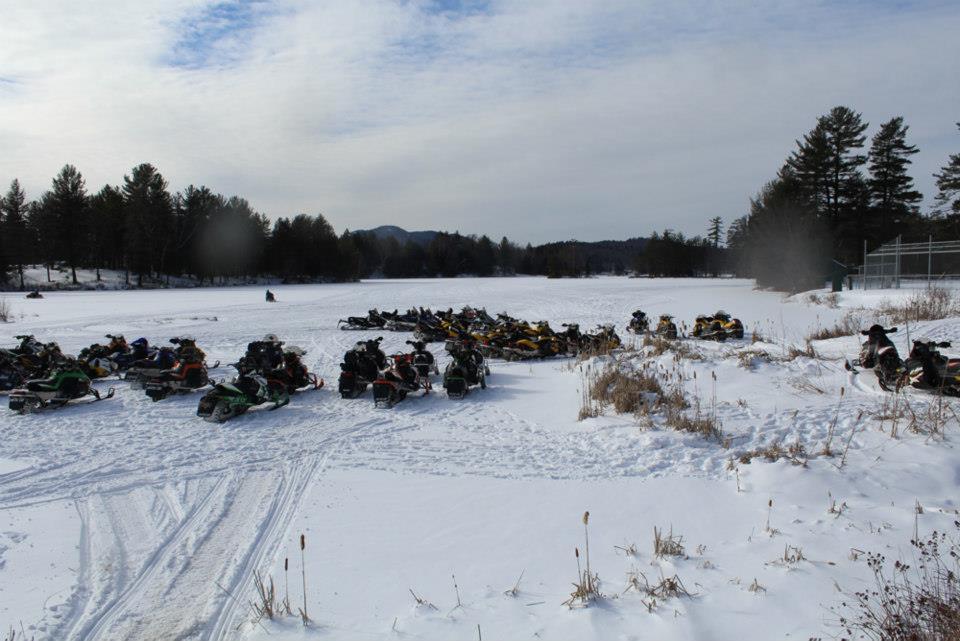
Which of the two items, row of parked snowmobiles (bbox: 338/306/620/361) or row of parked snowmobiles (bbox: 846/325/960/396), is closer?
row of parked snowmobiles (bbox: 846/325/960/396)

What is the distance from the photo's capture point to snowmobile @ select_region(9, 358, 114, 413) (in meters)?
9.04

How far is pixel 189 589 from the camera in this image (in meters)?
3.97

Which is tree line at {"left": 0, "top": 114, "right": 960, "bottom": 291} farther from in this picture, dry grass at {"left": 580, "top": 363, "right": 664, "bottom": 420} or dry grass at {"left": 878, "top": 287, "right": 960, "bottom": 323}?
dry grass at {"left": 580, "top": 363, "right": 664, "bottom": 420}

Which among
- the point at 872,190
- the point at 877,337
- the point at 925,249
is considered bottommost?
the point at 877,337

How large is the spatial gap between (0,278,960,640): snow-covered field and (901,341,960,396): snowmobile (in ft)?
0.96

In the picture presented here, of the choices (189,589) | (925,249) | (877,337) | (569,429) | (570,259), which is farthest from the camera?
(570,259)

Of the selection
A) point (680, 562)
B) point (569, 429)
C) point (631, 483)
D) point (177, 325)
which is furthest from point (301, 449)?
point (177, 325)

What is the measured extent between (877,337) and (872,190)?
137 feet

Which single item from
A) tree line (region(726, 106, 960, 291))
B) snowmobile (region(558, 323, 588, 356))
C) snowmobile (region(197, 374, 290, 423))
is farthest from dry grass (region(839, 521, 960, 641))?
tree line (region(726, 106, 960, 291))

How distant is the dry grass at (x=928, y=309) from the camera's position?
13938 millimetres

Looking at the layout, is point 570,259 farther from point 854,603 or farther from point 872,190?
point 854,603

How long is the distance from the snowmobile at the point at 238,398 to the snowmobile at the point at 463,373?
2.68m

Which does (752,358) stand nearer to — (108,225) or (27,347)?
(27,347)

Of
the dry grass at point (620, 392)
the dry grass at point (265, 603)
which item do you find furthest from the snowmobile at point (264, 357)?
the dry grass at point (265, 603)
